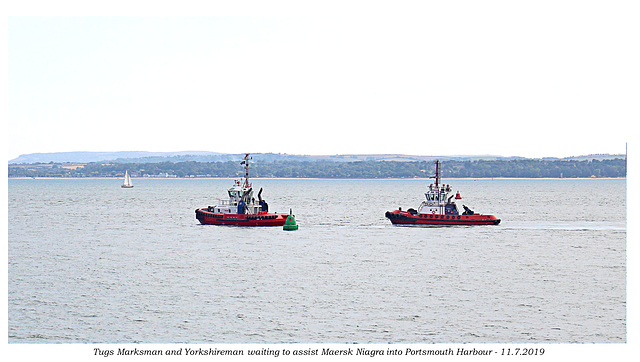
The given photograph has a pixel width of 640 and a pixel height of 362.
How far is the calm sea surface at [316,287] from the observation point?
33750mm

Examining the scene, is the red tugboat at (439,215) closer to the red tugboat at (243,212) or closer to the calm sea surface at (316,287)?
the calm sea surface at (316,287)

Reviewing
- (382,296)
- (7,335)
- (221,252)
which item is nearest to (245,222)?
(221,252)

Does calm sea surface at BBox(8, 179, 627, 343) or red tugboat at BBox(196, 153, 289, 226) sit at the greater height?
red tugboat at BBox(196, 153, 289, 226)

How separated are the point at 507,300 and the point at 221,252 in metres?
28.9

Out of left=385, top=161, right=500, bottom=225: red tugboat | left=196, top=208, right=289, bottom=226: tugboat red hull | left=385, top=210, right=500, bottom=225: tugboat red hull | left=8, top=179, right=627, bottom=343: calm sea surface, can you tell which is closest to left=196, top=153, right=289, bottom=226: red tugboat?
left=196, top=208, right=289, bottom=226: tugboat red hull

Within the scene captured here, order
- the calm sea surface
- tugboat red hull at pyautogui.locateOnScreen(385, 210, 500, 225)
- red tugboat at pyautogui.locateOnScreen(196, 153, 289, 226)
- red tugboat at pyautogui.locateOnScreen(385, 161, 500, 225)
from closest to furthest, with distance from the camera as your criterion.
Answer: the calm sea surface < red tugboat at pyautogui.locateOnScreen(196, 153, 289, 226) < red tugboat at pyautogui.locateOnScreen(385, 161, 500, 225) < tugboat red hull at pyautogui.locateOnScreen(385, 210, 500, 225)

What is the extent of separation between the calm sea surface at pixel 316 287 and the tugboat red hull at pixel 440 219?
6.64m

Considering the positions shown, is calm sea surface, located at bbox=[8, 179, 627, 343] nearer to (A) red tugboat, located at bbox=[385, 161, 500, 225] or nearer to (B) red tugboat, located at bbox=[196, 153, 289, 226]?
(B) red tugboat, located at bbox=[196, 153, 289, 226]

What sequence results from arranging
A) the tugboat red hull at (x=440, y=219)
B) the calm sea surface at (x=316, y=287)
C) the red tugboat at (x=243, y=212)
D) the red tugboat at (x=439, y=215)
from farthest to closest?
the tugboat red hull at (x=440, y=219) < the red tugboat at (x=439, y=215) < the red tugboat at (x=243, y=212) < the calm sea surface at (x=316, y=287)

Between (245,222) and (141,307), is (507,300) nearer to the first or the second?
(141,307)

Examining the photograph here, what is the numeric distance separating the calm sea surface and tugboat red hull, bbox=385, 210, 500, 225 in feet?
21.8

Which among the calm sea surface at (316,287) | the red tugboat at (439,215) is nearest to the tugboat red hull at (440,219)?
the red tugboat at (439,215)

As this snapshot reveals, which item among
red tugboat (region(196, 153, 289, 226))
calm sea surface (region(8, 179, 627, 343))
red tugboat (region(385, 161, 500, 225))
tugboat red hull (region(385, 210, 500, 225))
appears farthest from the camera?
tugboat red hull (region(385, 210, 500, 225))

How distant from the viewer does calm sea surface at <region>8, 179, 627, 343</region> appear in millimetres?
33750
